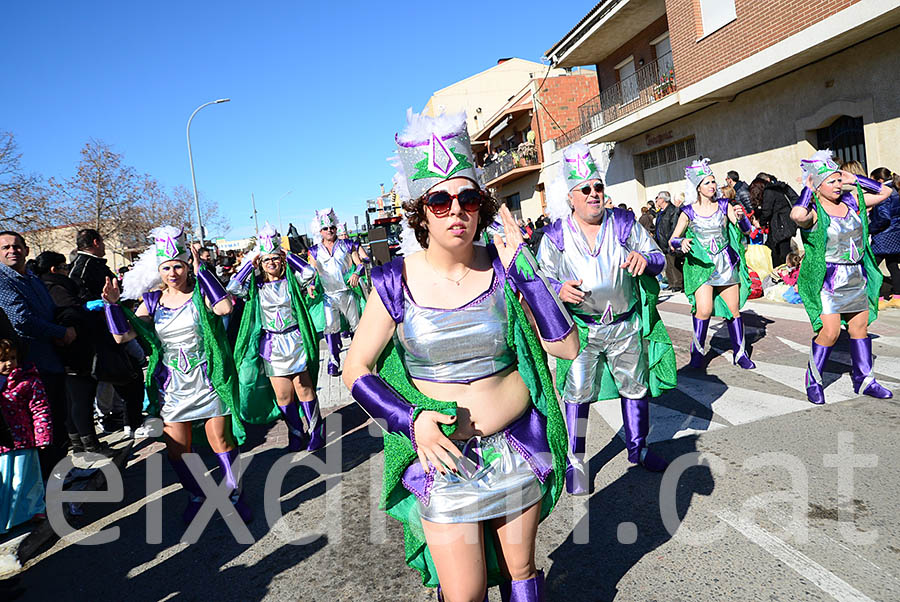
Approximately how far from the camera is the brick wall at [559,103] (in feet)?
98.7

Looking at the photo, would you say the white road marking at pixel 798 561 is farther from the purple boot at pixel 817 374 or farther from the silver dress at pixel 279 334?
the silver dress at pixel 279 334

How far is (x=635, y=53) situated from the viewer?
67.2ft

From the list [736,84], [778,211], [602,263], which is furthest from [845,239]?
[736,84]

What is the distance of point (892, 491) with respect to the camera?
3506 millimetres

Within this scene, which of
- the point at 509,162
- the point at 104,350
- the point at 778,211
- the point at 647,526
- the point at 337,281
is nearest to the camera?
the point at 647,526

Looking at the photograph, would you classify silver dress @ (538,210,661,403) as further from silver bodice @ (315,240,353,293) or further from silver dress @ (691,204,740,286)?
silver bodice @ (315,240,353,293)

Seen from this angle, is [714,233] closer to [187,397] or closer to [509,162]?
[187,397]

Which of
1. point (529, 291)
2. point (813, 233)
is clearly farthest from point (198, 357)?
point (813, 233)

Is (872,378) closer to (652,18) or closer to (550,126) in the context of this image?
(652,18)

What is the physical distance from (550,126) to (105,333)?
26807mm

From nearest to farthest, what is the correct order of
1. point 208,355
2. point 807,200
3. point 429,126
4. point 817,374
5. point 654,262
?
point 429,126
point 654,262
point 208,355
point 807,200
point 817,374

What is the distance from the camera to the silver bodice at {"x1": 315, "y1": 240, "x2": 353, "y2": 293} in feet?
31.1

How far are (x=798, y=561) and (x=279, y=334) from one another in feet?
14.4

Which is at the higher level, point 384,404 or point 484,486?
point 384,404
